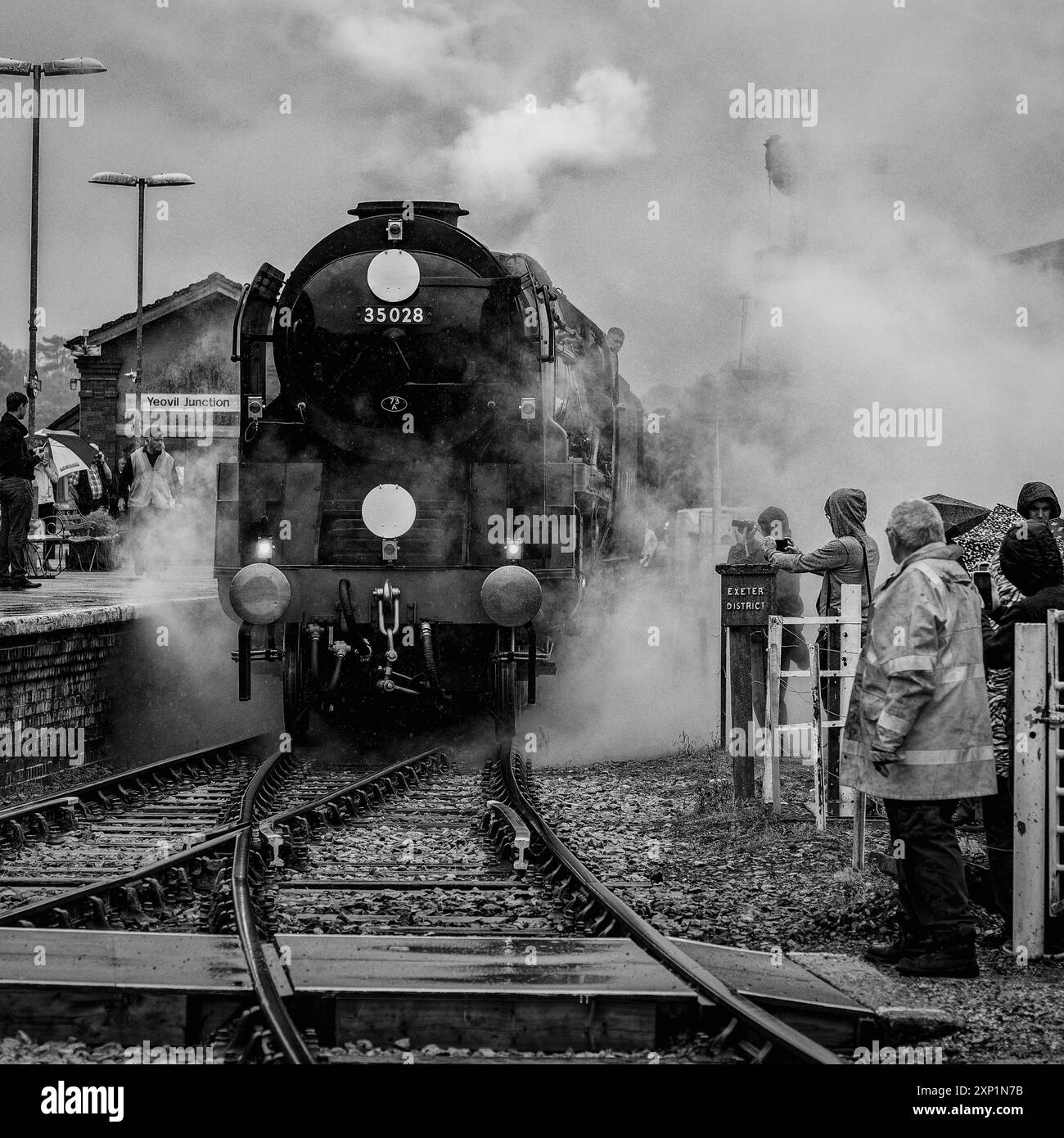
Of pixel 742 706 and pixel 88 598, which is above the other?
pixel 88 598

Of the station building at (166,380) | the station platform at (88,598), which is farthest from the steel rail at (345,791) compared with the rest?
the station building at (166,380)

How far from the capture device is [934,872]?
14.5 ft

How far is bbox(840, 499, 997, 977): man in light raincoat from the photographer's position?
4.35 m

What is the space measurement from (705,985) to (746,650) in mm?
3936

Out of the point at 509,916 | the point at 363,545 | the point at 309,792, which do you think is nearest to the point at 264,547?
the point at 363,545

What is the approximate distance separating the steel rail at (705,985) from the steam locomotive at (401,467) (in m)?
3.33

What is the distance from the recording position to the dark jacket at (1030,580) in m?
4.76

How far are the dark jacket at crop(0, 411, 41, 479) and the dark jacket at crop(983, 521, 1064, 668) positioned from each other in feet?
31.3

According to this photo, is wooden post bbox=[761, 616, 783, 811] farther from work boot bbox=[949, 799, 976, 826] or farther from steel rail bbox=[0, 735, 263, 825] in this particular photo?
steel rail bbox=[0, 735, 263, 825]

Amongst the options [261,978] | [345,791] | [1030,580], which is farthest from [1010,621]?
[345,791]

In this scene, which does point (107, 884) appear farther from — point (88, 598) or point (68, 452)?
point (68, 452)

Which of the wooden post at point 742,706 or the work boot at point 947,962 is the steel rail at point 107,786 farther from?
the work boot at point 947,962

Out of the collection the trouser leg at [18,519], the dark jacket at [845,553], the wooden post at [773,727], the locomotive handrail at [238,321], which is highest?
the locomotive handrail at [238,321]

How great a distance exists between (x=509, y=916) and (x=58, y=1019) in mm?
1804
